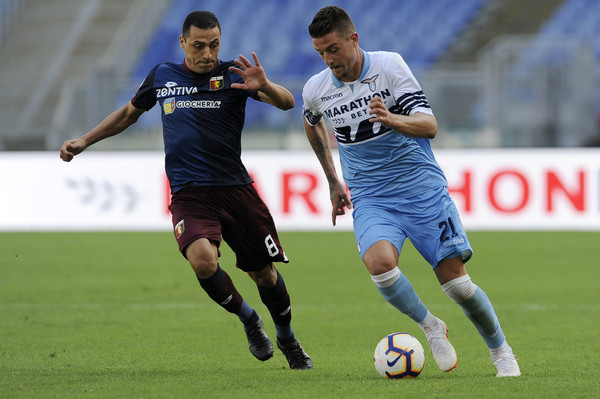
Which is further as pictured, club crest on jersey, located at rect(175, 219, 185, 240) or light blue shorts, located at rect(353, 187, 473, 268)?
club crest on jersey, located at rect(175, 219, 185, 240)

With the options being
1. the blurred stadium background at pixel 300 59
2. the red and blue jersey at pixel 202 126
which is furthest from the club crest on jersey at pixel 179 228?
the blurred stadium background at pixel 300 59

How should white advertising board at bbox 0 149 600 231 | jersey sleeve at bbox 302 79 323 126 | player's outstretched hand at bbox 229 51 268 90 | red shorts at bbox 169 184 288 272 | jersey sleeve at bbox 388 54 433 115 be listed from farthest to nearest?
1. white advertising board at bbox 0 149 600 231
2. red shorts at bbox 169 184 288 272
3. jersey sleeve at bbox 302 79 323 126
4. player's outstretched hand at bbox 229 51 268 90
5. jersey sleeve at bbox 388 54 433 115

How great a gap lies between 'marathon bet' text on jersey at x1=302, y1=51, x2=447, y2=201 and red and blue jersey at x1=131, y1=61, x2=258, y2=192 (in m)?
0.61

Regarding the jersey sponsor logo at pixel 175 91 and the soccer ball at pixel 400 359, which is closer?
the soccer ball at pixel 400 359

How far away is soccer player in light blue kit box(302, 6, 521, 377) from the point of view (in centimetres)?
553

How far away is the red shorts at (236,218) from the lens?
239 inches

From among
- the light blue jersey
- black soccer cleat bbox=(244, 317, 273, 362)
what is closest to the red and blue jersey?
the light blue jersey

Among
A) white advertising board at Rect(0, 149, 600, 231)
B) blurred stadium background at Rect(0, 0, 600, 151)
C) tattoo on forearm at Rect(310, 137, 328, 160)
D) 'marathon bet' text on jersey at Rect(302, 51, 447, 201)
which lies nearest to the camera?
'marathon bet' text on jersey at Rect(302, 51, 447, 201)

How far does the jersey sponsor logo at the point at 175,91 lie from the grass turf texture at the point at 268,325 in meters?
1.63

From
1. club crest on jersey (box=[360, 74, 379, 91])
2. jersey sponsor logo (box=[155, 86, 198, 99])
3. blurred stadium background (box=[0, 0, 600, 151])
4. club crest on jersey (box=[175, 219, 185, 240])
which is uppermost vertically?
club crest on jersey (box=[360, 74, 379, 91])

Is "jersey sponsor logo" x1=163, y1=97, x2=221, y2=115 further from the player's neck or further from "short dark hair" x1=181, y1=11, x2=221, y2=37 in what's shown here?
the player's neck

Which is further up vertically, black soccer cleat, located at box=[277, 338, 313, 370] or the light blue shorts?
the light blue shorts

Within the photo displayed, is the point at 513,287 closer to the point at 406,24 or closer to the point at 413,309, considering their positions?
the point at 413,309

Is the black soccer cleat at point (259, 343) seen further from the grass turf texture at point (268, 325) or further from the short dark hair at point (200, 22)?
the short dark hair at point (200, 22)
